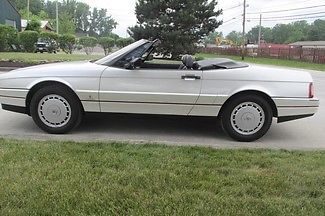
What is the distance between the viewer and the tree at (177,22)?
2294cm

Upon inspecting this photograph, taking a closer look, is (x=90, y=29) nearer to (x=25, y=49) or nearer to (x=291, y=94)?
(x=25, y=49)

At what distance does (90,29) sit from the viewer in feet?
456

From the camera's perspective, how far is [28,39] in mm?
28469

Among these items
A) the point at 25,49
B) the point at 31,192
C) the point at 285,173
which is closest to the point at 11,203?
the point at 31,192

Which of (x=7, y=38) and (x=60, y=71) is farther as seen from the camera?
(x=7, y=38)

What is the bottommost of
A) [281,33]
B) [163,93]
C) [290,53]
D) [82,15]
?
[163,93]

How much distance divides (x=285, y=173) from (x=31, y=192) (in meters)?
2.28

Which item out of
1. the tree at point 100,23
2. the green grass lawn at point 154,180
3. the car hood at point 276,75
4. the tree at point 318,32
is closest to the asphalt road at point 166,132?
the green grass lawn at point 154,180

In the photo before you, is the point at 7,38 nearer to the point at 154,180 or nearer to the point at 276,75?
the point at 276,75

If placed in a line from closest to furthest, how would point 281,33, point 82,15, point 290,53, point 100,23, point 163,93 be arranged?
point 163,93 < point 290,53 < point 281,33 < point 82,15 < point 100,23

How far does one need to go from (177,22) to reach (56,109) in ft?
60.7

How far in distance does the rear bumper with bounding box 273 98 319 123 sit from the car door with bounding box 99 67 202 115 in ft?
3.58

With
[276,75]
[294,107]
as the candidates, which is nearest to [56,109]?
[276,75]

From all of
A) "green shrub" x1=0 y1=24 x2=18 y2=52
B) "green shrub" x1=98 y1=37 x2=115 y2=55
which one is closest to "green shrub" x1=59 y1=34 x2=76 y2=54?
"green shrub" x1=98 y1=37 x2=115 y2=55
